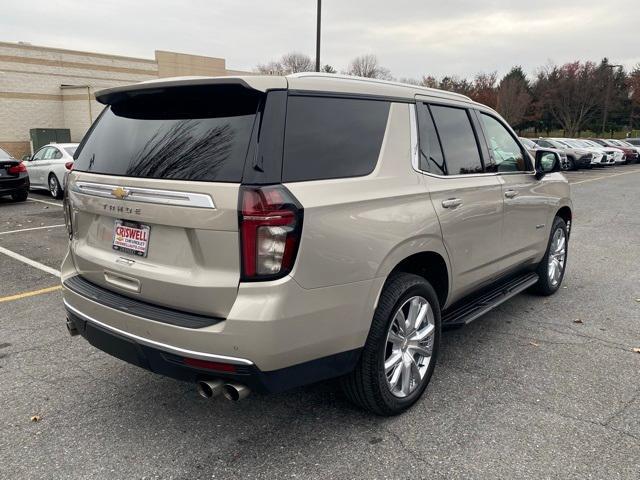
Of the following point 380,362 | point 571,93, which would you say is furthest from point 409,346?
→ point 571,93

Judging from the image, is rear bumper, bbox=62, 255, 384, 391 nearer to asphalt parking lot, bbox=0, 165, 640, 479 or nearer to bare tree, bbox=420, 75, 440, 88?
asphalt parking lot, bbox=0, 165, 640, 479

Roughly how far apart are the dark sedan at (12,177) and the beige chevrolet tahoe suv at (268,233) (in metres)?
10.6

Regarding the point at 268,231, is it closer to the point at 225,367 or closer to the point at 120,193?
the point at 225,367

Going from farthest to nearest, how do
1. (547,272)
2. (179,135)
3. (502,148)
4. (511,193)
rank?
1. (547,272)
2. (502,148)
3. (511,193)
4. (179,135)

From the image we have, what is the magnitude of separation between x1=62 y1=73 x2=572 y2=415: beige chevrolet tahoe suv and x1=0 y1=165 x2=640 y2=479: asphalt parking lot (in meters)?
0.34

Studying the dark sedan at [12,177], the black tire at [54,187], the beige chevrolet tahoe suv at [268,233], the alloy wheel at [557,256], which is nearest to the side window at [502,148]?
the beige chevrolet tahoe suv at [268,233]

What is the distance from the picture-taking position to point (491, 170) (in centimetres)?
398

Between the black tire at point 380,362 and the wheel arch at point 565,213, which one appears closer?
the black tire at point 380,362

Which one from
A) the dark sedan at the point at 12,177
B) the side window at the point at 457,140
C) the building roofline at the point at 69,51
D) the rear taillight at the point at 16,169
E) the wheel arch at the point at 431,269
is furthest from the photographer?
the building roofline at the point at 69,51

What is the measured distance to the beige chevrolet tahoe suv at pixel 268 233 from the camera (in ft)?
7.57

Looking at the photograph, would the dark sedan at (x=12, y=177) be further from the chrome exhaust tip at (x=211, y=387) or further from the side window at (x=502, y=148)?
the chrome exhaust tip at (x=211, y=387)

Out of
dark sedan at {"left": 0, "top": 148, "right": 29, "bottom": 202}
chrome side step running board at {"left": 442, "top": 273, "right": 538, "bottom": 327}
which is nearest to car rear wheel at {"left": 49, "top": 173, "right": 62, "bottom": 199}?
dark sedan at {"left": 0, "top": 148, "right": 29, "bottom": 202}

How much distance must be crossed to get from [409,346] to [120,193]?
6.01ft

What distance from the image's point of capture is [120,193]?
2.63 metres
